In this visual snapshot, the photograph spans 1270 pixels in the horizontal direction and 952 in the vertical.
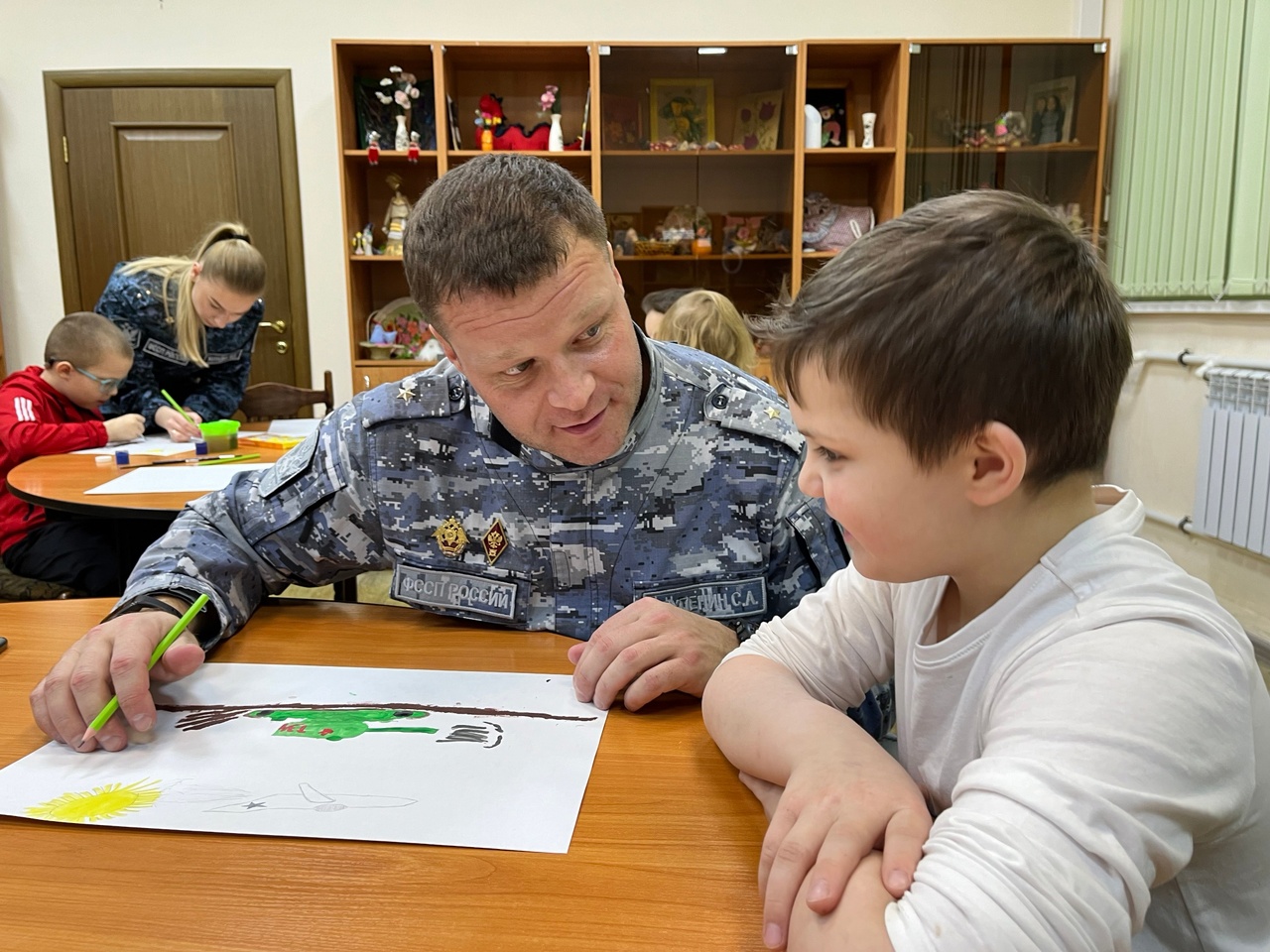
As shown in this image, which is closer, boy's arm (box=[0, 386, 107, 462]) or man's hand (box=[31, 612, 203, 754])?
man's hand (box=[31, 612, 203, 754])

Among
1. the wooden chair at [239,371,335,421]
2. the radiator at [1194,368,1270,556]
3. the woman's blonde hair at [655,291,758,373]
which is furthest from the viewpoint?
the wooden chair at [239,371,335,421]

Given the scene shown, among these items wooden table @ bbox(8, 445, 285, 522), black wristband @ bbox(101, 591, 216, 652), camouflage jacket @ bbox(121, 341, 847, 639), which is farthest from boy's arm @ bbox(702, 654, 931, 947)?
wooden table @ bbox(8, 445, 285, 522)

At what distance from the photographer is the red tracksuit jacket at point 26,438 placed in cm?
253

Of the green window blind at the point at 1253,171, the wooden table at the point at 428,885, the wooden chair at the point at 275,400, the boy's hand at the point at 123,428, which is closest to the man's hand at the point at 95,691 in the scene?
the wooden table at the point at 428,885

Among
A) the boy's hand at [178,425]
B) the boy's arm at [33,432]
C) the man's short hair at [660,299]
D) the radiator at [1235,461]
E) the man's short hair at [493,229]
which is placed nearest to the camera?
the man's short hair at [493,229]

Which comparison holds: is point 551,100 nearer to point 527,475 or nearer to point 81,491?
point 81,491

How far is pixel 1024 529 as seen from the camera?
0.61m

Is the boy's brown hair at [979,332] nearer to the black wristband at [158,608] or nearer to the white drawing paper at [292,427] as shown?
the black wristband at [158,608]

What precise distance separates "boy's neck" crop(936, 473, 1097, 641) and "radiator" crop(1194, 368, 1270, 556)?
8.67ft

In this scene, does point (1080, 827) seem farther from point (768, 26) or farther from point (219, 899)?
point (768, 26)

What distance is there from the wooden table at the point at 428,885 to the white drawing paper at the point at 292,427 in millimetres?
2298

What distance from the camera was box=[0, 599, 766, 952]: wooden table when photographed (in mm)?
544

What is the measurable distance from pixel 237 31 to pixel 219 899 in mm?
4719

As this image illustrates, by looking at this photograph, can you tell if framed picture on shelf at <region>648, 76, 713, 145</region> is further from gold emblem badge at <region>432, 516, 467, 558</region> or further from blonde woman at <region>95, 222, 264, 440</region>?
gold emblem badge at <region>432, 516, 467, 558</region>
